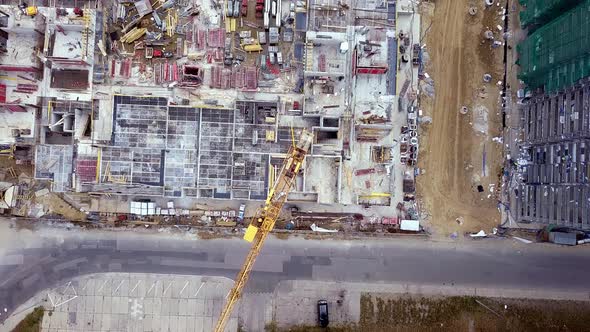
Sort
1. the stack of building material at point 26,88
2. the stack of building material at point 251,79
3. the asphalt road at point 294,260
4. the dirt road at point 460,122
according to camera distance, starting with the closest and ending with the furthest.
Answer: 1. the stack of building material at point 26,88
2. the stack of building material at point 251,79
3. the asphalt road at point 294,260
4. the dirt road at point 460,122

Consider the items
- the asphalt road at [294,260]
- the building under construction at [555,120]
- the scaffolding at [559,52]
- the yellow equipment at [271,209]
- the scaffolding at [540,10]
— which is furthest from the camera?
the asphalt road at [294,260]

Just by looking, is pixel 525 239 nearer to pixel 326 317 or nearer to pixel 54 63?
pixel 326 317

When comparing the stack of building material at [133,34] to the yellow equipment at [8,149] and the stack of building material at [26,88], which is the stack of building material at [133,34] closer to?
the stack of building material at [26,88]

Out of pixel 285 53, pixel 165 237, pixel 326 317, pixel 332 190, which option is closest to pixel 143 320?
pixel 165 237

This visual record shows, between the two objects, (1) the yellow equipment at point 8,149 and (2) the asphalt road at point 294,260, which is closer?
(1) the yellow equipment at point 8,149

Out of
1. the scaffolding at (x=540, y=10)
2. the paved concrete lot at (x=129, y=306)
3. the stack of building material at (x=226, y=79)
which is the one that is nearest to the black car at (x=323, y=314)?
the paved concrete lot at (x=129, y=306)

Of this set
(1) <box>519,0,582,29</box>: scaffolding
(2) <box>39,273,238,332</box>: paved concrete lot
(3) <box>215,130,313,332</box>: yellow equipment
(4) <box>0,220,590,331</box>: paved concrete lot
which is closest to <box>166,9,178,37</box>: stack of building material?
(3) <box>215,130,313,332</box>: yellow equipment

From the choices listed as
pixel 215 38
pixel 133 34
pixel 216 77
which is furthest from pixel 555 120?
pixel 133 34
